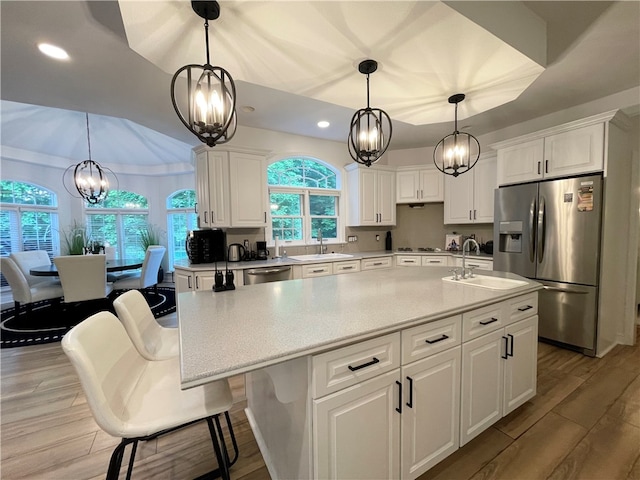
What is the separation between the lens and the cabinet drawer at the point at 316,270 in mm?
3551

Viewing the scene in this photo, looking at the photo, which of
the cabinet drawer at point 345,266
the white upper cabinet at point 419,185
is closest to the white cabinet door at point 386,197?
the white upper cabinet at point 419,185

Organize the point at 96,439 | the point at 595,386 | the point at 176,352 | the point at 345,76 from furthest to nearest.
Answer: the point at 595,386, the point at 345,76, the point at 96,439, the point at 176,352

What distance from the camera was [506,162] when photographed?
11.0 ft

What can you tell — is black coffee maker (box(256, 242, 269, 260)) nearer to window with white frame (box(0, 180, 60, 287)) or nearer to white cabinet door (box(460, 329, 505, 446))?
white cabinet door (box(460, 329, 505, 446))

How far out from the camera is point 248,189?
3625 millimetres

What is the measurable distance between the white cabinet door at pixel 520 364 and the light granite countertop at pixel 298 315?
0.87 ft

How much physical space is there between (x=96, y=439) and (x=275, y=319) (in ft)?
5.49

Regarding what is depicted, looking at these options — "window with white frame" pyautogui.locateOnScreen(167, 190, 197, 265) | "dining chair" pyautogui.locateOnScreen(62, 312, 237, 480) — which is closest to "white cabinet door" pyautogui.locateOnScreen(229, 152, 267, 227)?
"dining chair" pyautogui.locateOnScreen(62, 312, 237, 480)

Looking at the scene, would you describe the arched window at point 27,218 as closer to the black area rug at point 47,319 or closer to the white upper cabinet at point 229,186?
the black area rug at point 47,319

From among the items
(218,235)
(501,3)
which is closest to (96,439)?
(218,235)

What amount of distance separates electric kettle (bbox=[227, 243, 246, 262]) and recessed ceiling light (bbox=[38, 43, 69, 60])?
2.34 m

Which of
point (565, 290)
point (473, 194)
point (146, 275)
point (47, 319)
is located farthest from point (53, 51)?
point (565, 290)

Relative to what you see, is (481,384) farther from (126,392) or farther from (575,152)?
(575,152)

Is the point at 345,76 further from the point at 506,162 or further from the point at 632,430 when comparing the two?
the point at 632,430
